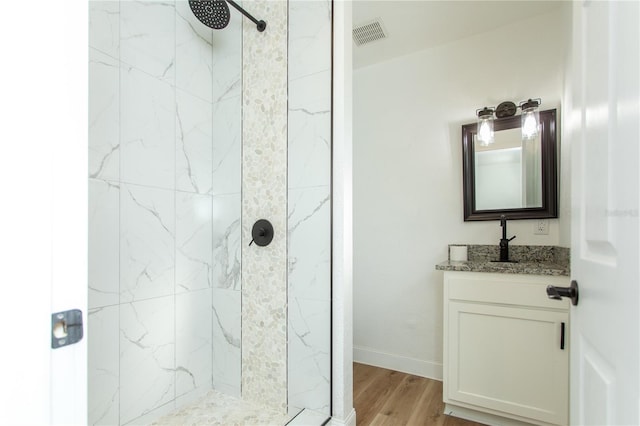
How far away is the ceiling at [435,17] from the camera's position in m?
1.93

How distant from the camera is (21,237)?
0.44 metres

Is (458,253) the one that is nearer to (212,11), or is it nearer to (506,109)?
(506,109)

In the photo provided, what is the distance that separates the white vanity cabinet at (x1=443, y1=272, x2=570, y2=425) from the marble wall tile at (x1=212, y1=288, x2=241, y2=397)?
1213 mm

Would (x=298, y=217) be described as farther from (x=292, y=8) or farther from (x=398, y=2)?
(x=398, y=2)

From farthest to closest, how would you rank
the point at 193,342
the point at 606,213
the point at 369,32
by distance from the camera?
the point at 369,32, the point at 193,342, the point at 606,213

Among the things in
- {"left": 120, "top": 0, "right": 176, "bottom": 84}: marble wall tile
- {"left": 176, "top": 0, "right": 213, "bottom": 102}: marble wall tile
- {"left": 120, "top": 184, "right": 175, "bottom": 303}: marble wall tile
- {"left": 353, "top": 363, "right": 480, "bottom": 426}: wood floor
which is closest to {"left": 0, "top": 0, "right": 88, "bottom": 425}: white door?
{"left": 120, "top": 184, "right": 175, "bottom": 303}: marble wall tile

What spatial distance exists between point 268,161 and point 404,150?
4.19 feet

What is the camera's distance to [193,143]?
1.72 meters

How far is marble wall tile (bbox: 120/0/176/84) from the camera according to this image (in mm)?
1411

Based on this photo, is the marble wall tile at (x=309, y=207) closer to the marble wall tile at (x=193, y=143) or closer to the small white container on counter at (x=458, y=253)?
the marble wall tile at (x=193, y=143)

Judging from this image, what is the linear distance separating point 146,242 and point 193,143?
23.9 inches

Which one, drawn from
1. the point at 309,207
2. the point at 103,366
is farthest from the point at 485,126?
the point at 103,366

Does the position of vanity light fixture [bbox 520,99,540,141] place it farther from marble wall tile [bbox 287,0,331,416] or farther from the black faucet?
marble wall tile [bbox 287,0,331,416]

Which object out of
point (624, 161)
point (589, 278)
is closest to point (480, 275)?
point (589, 278)
